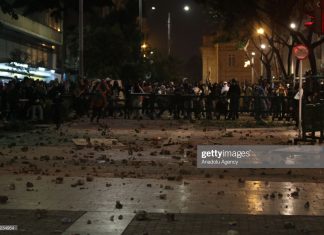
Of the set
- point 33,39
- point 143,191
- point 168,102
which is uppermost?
point 33,39

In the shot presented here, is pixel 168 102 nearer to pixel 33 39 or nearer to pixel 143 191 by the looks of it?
pixel 143 191

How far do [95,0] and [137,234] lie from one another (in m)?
52.8

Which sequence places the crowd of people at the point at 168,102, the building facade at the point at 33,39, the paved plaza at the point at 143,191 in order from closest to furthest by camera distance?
1. the paved plaza at the point at 143,191
2. the crowd of people at the point at 168,102
3. the building facade at the point at 33,39

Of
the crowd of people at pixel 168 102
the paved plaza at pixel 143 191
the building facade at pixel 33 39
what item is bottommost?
the paved plaza at pixel 143 191

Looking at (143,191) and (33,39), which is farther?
(33,39)

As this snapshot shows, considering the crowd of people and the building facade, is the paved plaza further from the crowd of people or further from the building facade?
the building facade

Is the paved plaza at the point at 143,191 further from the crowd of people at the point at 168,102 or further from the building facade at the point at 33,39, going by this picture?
the building facade at the point at 33,39

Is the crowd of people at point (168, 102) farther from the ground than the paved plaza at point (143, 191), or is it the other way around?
the crowd of people at point (168, 102)

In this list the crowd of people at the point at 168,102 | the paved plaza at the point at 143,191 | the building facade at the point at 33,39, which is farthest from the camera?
the building facade at the point at 33,39

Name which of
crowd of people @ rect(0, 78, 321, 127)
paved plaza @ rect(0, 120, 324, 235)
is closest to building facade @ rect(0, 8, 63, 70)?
crowd of people @ rect(0, 78, 321, 127)

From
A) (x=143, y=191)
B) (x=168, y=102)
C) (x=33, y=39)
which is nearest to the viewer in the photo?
(x=143, y=191)

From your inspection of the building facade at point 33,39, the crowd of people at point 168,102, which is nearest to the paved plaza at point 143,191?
the crowd of people at point 168,102

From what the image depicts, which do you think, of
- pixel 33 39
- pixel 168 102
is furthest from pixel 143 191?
pixel 33 39

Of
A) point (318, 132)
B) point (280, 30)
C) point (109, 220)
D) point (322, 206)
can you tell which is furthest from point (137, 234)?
point (280, 30)
